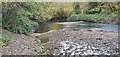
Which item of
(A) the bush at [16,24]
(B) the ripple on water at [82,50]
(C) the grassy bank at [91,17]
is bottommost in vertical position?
(C) the grassy bank at [91,17]

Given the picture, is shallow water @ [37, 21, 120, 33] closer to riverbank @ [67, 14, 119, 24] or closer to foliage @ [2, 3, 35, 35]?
Result: riverbank @ [67, 14, 119, 24]

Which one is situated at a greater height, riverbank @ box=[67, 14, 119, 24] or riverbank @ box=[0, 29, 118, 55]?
riverbank @ box=[0, 29, 118, 55]

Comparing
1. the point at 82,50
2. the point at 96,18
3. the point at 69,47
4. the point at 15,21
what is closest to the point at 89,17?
the point at 96,18

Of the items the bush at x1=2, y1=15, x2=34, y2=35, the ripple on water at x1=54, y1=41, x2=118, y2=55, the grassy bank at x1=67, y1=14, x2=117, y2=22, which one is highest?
the bush at x1=2, y1=15, x2=34, y2=35

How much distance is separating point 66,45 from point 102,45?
0.75 metres

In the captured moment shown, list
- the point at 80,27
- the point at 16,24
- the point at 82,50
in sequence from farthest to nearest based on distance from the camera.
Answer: the point at 80,27, the point at 16,24, the point at 82,50

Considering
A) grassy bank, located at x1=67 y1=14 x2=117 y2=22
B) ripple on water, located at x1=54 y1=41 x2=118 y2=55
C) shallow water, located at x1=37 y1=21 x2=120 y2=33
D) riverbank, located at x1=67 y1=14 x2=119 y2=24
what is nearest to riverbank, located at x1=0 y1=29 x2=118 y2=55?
ripple on water, located at x1=54 y1=41 x2=118 y2=55

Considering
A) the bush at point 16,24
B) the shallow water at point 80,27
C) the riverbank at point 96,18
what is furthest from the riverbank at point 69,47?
the riverbank at point 96,18

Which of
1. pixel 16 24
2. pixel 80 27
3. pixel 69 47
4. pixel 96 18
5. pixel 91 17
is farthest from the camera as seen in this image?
pixel 91 17

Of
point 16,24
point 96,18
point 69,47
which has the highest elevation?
point 16,24

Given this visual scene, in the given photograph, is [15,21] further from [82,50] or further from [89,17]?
[89,17]

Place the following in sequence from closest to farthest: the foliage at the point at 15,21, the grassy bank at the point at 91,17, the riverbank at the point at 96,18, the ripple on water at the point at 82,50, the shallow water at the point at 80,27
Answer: the ripple on water at the point at 82,50, the foliage at the point at 15,21, the shallow water at the point at 80,27, the riverbank at the point at 96,18, the grassy bank at the point at 91,17

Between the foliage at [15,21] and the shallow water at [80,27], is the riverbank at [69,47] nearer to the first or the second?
the foliage at [15,21]

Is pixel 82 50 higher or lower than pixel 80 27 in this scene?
higher
